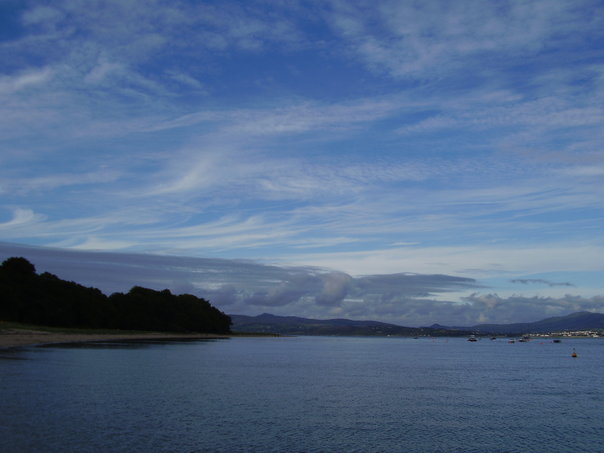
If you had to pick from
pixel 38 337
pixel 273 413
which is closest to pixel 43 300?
pixel 38 337

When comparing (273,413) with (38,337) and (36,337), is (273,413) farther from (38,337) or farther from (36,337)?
(38,337)

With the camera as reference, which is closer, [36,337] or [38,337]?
[36,337]

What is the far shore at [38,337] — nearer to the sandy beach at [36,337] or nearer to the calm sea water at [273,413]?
the sandy beach at [36,337]

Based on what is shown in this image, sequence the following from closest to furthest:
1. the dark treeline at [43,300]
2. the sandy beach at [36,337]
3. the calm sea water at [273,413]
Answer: the calm sea water at [273,413] < the sandy beach at [36,337] < the dark treeline at [43,300]

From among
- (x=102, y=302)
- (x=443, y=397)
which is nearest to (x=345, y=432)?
(x=443, y=397)

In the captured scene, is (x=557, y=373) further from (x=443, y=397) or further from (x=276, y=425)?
(x=276, y=425)

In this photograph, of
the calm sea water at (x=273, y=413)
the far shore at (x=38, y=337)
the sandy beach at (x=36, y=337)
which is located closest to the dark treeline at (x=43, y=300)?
the far shore at (x=38, y=337)

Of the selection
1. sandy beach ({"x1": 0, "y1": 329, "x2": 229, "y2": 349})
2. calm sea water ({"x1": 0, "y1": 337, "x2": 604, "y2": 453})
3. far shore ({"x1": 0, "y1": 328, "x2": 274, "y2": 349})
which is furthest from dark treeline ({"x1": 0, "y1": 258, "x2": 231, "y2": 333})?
calm sea water ({"x1": 0, "y1": 337, "x2": 604, "y2": 453})

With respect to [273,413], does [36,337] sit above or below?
above

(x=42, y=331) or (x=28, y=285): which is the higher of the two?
(x=28, y=285)

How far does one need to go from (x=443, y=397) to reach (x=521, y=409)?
836cm

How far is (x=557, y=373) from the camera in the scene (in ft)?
294

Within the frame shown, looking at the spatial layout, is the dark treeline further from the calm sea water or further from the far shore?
the calm sea water

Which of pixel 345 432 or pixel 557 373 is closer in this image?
pixel 345 432
